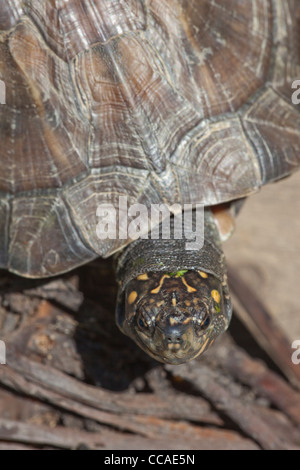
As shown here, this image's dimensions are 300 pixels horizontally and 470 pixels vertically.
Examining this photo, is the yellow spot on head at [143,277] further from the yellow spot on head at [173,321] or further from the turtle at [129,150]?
→ the yellow spot on head at [173,321]

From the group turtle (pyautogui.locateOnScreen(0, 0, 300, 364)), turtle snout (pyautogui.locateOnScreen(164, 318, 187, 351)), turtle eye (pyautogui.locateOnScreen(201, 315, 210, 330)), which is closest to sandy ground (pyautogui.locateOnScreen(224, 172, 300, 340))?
turtle (pyautogui.locateOnScreen(0, 0, 300, 364))

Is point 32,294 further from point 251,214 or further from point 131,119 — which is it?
point 251,214

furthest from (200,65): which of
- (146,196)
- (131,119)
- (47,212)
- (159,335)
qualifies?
(159,335)

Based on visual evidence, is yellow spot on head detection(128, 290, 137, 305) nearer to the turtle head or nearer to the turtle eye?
the turtle head

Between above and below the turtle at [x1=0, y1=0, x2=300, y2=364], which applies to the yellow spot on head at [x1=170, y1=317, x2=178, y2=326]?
below

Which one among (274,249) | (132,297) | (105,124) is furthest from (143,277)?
(274,249)
